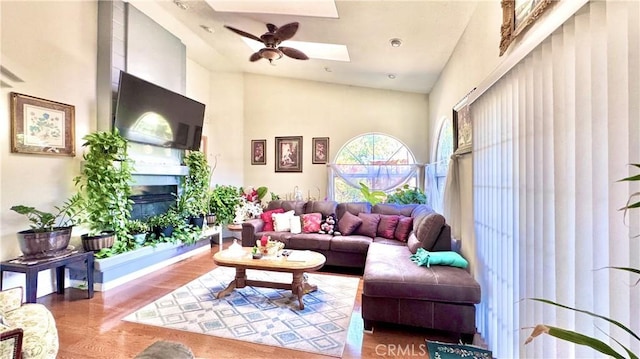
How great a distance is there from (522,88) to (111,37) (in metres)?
4.76

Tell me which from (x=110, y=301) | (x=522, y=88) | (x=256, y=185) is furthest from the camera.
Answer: (x=256, y=185)

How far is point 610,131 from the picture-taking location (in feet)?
3.59

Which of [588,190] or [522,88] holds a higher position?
[522,88]

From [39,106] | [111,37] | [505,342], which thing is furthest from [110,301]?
[505,342]

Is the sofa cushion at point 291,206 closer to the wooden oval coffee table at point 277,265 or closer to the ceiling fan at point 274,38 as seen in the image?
the wooden oval coffee table at point 277,265

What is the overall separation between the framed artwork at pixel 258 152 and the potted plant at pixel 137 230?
9.10 ft

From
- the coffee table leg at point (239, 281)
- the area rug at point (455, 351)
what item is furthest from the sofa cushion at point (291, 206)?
the area rug at point (455, 351)

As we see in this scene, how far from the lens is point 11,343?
57.8 inches

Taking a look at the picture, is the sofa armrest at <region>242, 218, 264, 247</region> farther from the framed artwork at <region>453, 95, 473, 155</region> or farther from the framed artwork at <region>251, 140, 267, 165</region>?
the framed artwork at <region>453, 95, 473, 155</region>

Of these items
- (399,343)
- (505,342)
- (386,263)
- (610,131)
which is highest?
(610,131)

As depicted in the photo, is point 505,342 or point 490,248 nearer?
point 505,342

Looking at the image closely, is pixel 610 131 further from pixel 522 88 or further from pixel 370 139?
pixel 370 139

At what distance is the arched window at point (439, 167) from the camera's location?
4180 mm

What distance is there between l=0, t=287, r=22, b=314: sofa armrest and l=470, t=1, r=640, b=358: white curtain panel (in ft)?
10.8
